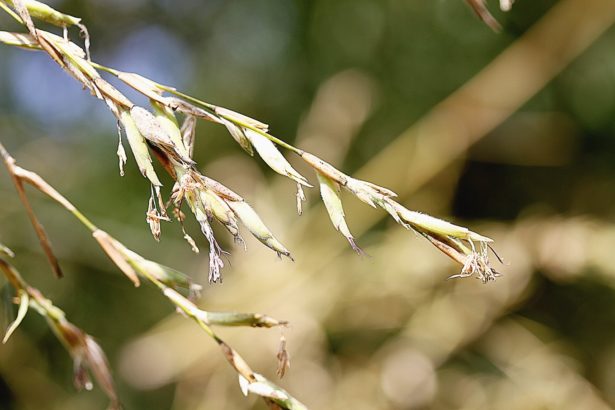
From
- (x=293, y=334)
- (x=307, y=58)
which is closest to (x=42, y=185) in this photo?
(x=293, y=334)

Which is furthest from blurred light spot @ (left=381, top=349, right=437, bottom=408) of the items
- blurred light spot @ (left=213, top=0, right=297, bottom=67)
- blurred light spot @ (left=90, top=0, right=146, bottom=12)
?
blurred light spot @ (left=90, top=0, right=146, bottom=12)

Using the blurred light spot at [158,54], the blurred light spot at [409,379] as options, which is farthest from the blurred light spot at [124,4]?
the blurred light spot at [409,379]

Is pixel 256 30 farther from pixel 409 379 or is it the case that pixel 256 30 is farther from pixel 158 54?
pixel 409 379

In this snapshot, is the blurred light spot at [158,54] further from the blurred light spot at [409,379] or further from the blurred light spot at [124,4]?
the blurred light spot at [409,379]

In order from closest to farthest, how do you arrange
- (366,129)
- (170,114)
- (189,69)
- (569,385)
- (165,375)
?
(170,114)
(569,385)
(165,375)
(366,129)
(189,69)

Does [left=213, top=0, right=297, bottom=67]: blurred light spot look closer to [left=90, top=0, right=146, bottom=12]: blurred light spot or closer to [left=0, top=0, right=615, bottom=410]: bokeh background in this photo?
[left=0, top=0, right=615, bottom=410]: bokeh background

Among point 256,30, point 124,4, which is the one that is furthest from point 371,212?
point 124,4

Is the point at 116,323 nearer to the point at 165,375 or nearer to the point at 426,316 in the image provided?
the point at 165,375
